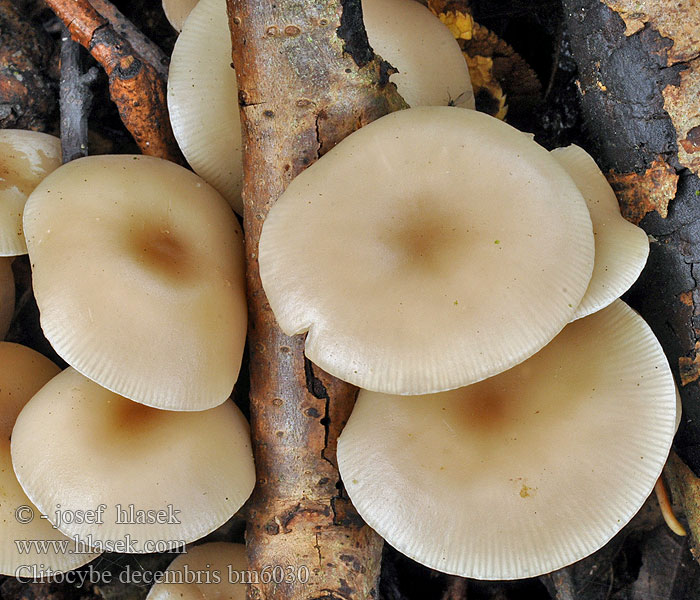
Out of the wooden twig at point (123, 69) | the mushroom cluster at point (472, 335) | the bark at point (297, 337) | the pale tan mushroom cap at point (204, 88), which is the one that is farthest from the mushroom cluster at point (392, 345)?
the wooden twig at point (123, 69)

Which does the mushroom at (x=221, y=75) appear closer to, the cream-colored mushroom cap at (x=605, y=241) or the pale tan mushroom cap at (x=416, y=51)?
the pale tan mushroom cap at (x=416, y=51)

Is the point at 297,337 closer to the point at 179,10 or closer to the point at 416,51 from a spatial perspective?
the point at 416,51

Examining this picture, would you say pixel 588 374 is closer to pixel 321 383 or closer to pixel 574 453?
pixel 574 453

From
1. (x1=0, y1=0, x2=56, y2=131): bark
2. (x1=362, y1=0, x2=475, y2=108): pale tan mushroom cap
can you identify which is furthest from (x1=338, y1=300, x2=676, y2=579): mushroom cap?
(x1=0, y1=0, x2=56, y2=131): bark

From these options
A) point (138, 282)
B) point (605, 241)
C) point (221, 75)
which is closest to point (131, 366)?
point (138, 282)

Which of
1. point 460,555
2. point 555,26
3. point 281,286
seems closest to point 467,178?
point 281,286

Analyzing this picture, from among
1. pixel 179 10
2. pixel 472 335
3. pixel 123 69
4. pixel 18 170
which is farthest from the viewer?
pixel 179 10

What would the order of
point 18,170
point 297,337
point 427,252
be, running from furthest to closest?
point 18,170
point 297,337
point 427,252

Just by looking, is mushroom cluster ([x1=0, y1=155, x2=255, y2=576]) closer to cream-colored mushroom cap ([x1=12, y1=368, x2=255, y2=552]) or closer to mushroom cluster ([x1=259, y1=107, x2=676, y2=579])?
cream-colored mushroom cap ([x1=12, y1=368, x2=255, y2=552])
